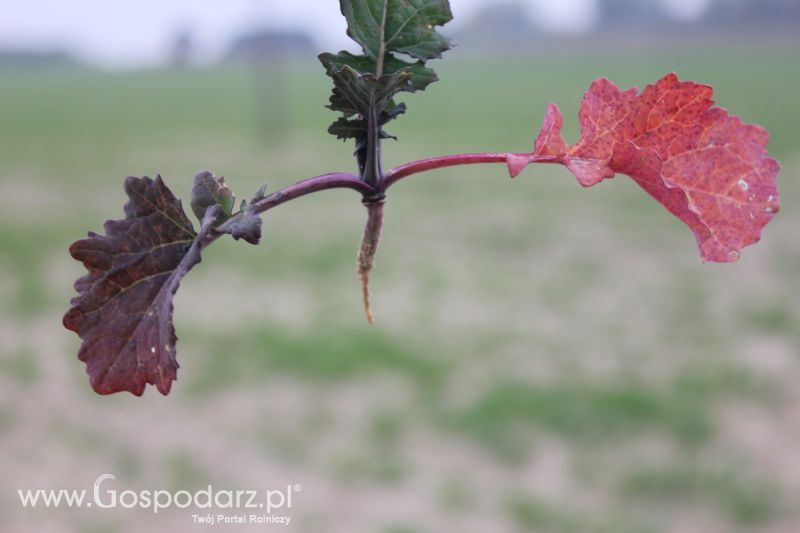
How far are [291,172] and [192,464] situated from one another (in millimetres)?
10444

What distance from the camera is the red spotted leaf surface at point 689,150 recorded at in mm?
439

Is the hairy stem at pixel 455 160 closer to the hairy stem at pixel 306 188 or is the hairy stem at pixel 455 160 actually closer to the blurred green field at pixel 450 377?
the hairy stem at pixel 306 188

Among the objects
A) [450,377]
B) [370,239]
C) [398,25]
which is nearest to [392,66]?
[398,25]

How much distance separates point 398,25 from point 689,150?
0.20 m

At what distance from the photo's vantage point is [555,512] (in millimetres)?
5141

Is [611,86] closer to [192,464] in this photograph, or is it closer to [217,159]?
[192,464]

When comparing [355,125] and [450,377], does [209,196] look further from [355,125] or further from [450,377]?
[450,377]

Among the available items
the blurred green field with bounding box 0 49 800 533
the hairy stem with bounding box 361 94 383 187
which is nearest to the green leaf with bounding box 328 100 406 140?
the hairy stem with bounding box 361 94 383 187

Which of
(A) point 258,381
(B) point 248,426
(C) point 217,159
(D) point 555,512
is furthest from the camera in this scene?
(C) point 217,159

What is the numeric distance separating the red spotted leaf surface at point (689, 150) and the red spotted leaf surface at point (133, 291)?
0.70ft

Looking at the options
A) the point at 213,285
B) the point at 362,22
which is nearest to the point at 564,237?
the point at 213,285

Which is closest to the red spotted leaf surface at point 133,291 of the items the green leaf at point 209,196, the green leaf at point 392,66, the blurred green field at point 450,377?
the green leaf at point 209,196

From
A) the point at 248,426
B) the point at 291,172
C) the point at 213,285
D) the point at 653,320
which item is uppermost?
the point at 291,172

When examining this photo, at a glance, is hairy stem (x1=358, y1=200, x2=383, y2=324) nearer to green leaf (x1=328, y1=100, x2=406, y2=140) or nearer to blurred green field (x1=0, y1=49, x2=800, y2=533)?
green leaf (x1=328, y1=100, x2=406, y2=140)
